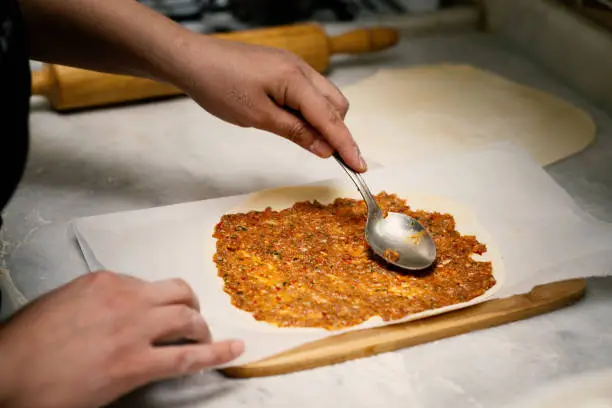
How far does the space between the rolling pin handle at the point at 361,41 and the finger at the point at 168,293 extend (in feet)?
3.11

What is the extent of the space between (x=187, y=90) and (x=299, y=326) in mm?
443

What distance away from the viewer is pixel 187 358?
0.84 metres

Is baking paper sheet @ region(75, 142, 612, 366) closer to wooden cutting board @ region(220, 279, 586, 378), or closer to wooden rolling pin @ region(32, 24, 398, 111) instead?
wooden cutting board @ region(220, 279, 586, 378)

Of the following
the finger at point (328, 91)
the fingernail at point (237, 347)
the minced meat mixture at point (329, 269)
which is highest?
the finger at point (328, 91)

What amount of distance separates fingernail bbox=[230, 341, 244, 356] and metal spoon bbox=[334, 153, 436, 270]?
0.30 m

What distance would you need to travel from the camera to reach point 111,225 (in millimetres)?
1161

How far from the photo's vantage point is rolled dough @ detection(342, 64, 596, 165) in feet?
4.86

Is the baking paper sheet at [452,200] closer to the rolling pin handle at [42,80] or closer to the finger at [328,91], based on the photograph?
the finger at [328,91]

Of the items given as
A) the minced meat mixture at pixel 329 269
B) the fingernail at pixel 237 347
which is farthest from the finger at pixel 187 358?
the minced meat mixture at pixel 329 269

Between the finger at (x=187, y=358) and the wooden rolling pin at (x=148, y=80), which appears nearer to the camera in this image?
the finger at (x=187, y=358)

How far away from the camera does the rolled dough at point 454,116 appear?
58.3 inches

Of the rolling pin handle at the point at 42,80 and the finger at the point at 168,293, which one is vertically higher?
the finger at the point at 168,293

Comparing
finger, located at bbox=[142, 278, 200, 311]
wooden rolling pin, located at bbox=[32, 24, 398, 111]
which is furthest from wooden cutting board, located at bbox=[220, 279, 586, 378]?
wooden rolling pin, located at bbox=[32, 24, 398, 111]

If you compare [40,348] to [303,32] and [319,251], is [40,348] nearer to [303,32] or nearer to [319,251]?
[319,251]
